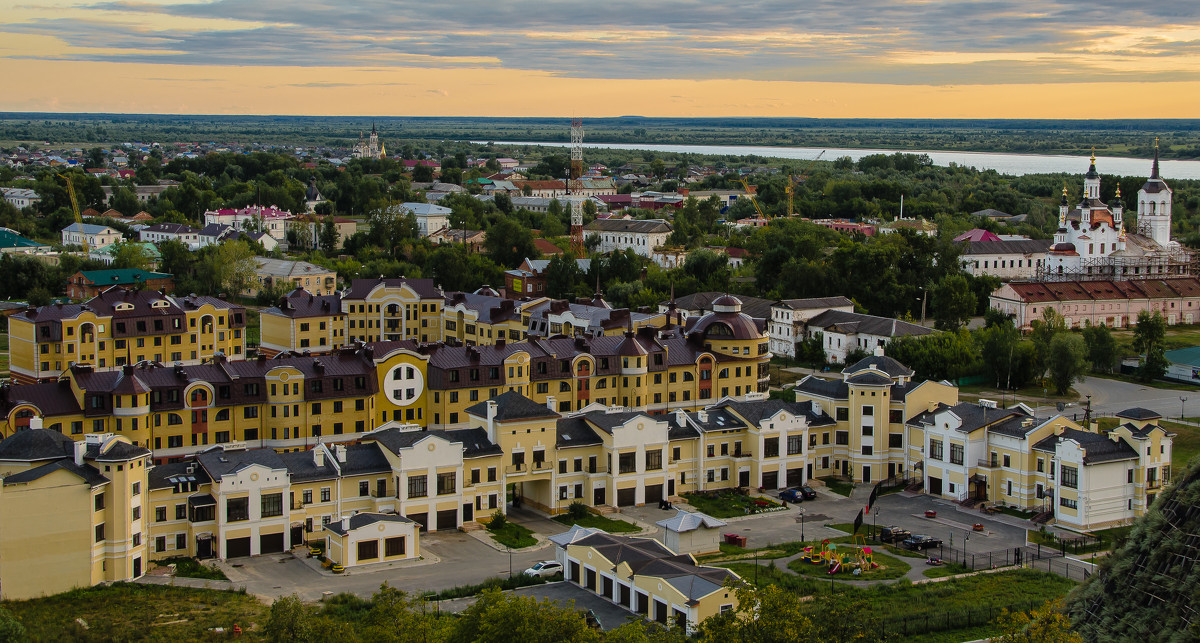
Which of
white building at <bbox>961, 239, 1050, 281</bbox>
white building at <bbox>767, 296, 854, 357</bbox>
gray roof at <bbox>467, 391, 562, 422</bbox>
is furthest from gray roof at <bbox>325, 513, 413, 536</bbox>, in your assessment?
white building at <bbox>961, 239, 1050, 281</bbox>

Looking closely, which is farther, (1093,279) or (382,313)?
(1093,279)

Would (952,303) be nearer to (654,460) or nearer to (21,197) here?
(654,460)

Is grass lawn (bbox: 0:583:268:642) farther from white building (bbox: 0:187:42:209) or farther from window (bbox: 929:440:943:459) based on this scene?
white building (bbox: 0:187:42:209)

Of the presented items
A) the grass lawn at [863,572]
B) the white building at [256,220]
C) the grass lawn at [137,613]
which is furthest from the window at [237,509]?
the white building at [256,220]

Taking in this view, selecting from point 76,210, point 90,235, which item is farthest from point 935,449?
point 76,210

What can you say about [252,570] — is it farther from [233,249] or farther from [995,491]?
[233,249]

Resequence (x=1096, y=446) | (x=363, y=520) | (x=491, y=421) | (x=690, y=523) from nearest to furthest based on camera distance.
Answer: (x=363, y=520), (x=690, y=523), (x=1096, y=446), (x=491, y=421)

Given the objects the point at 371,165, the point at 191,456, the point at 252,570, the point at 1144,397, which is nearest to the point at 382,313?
the point at 191,456
